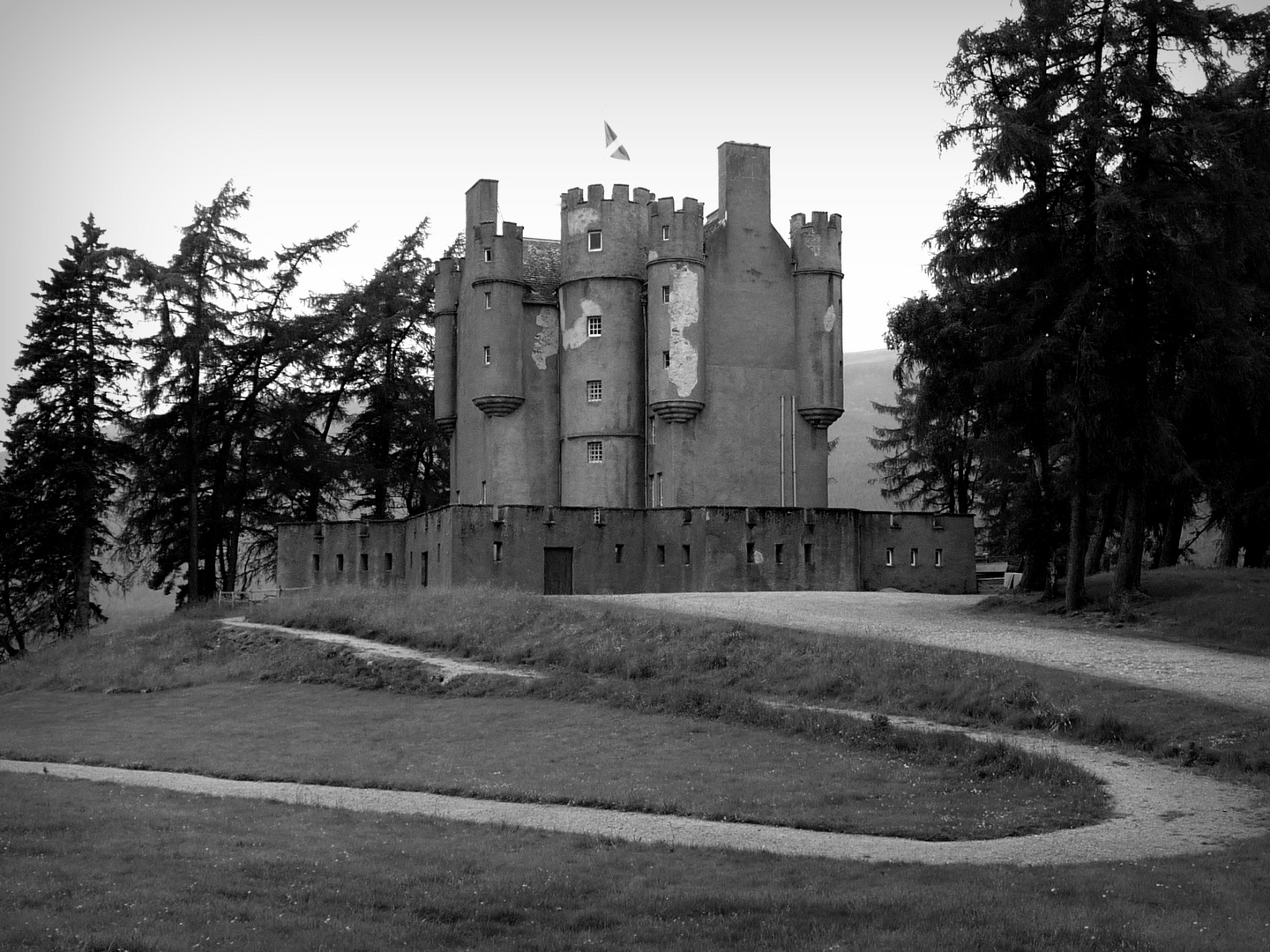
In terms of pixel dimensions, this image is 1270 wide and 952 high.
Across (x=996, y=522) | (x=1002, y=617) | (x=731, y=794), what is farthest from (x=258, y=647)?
(x=996, y=522)

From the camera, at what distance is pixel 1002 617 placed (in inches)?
1476

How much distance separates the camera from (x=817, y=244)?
5916cm

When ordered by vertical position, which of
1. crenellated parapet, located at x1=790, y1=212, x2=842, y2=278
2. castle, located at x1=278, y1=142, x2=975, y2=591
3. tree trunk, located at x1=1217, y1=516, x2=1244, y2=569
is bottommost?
tree trunk, located at x1=1217, y1=516, x2=1244, y2=569

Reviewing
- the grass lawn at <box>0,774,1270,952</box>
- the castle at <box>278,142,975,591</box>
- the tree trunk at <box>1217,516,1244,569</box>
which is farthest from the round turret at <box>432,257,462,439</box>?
the grass lawn at <box>0,774,1270,952</box>

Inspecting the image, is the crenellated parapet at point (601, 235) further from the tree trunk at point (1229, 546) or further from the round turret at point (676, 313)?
the tree trunk at point (1229, 546)

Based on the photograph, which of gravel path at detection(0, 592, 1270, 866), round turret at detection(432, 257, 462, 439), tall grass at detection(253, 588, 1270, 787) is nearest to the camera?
gravel path at detection(0, 592, 1270, 866)

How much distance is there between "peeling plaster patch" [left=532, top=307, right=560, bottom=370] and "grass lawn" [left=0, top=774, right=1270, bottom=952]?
4605 centimetres

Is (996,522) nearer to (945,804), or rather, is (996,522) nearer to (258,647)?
(258,647)

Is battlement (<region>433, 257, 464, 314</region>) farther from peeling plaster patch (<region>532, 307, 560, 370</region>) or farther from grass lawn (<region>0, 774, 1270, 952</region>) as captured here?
→ grass lawn (<region>0, 774, 1270, 952</region>)

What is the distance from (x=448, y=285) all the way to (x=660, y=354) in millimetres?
12893

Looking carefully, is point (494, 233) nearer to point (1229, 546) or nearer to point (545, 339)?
point (545, 339)

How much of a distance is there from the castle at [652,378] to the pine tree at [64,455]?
8110 millimetres

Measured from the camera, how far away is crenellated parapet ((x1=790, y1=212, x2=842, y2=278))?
59156 millimetres

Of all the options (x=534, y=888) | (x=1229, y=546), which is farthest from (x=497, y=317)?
(x=534, y=888)
